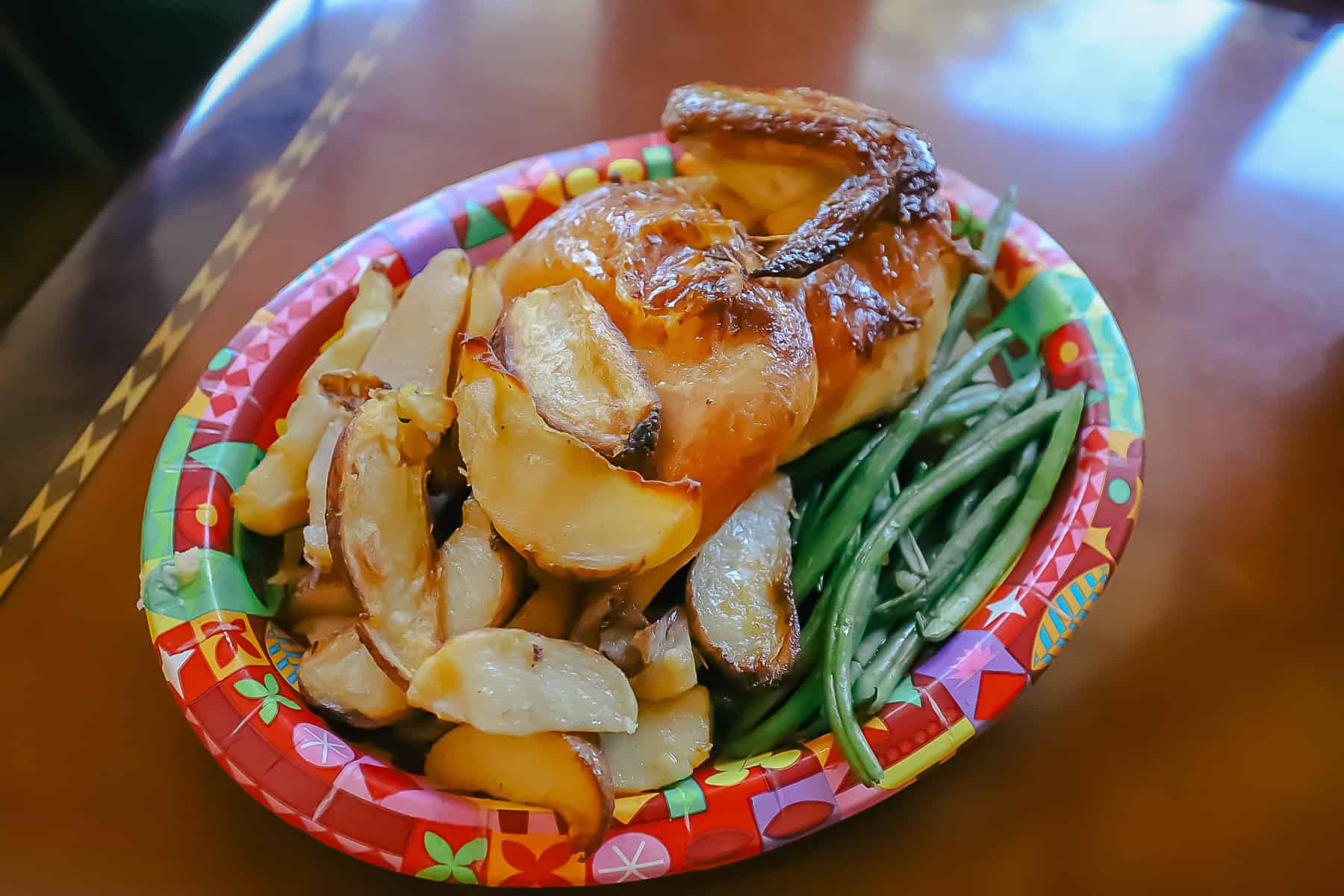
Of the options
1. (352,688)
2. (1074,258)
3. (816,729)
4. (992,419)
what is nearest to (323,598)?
(352,688)

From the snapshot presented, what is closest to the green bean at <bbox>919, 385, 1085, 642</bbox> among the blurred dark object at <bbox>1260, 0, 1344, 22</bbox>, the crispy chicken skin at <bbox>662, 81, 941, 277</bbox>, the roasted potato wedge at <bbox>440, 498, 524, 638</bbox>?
the crispy chicken skin at <bbox>662, 81, 941, 277</bbox>

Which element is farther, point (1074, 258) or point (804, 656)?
point (1074, 258)

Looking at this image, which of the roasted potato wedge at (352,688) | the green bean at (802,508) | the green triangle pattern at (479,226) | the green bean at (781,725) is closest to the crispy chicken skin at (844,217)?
the green bean at (802,508)

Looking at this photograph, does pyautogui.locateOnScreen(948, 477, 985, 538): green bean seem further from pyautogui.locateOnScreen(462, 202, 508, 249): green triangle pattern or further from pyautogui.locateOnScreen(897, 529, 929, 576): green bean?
pyautogui.locateOnScreen(462, 202, 508, 249): green triangle pattern

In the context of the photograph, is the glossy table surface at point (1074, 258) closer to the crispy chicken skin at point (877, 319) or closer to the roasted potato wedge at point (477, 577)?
the roasted potato wedge at point (477, 577)

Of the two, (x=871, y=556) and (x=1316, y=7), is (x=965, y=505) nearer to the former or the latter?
(x=871, y=556)
